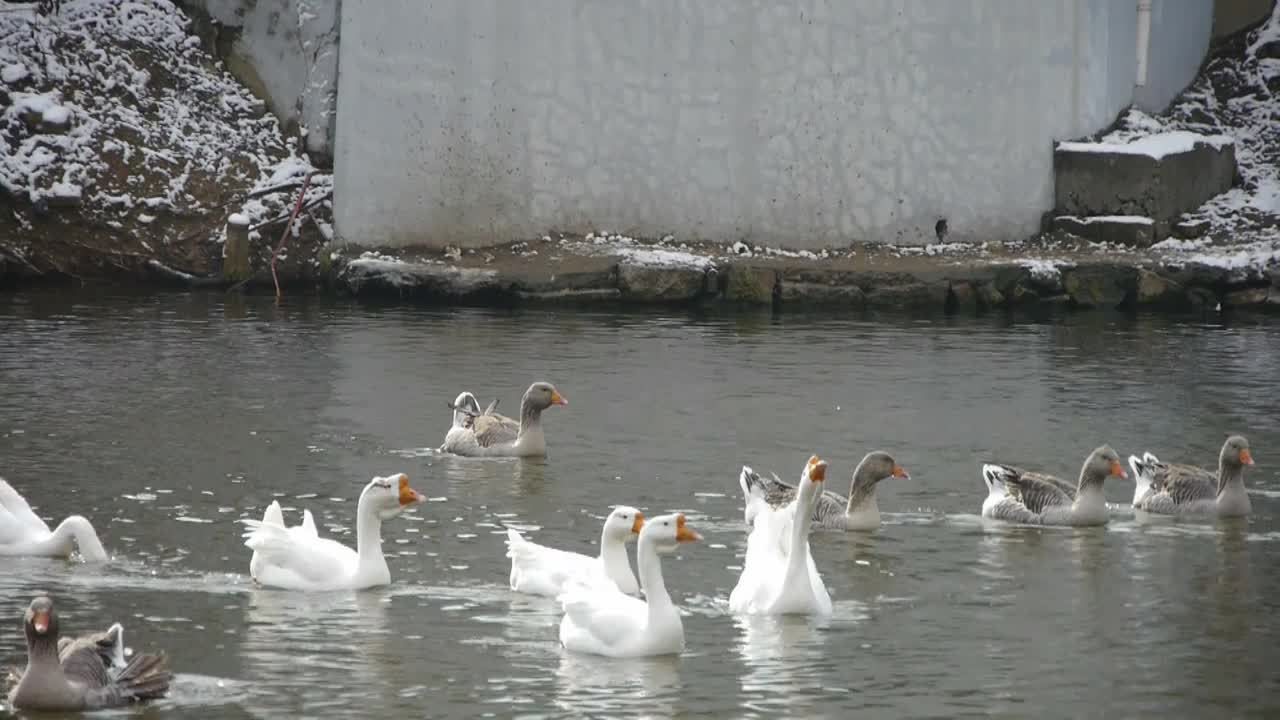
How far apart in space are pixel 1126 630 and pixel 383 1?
19680mm

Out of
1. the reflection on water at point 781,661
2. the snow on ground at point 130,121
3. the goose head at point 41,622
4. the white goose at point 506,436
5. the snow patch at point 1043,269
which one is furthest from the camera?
the snow on ground at point 130,121

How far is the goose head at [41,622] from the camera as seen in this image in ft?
29.8

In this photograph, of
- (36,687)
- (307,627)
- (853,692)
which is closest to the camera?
(36,687)

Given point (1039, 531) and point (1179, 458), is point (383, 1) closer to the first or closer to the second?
point (1179, 458)

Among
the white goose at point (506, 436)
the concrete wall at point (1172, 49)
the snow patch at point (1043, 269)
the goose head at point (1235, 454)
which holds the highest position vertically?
the concrete wall at point (1172, 49)

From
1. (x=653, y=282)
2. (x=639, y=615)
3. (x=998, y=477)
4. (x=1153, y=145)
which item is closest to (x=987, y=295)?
(x=1153, y=145)

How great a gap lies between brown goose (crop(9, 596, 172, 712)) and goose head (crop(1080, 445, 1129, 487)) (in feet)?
21.5

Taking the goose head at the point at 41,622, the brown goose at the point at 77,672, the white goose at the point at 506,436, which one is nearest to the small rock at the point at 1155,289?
the white goose at the point at 506,436

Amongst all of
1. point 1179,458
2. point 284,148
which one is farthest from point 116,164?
point 1179,458

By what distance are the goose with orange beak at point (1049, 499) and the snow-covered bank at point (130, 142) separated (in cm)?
1752

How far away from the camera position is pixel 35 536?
1260 cm

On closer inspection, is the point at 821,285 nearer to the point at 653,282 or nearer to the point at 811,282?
the point at 811,282

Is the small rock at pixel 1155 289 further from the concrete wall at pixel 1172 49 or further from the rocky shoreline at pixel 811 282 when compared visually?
the concrete wall at pixel 1172 49

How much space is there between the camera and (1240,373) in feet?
71.3
